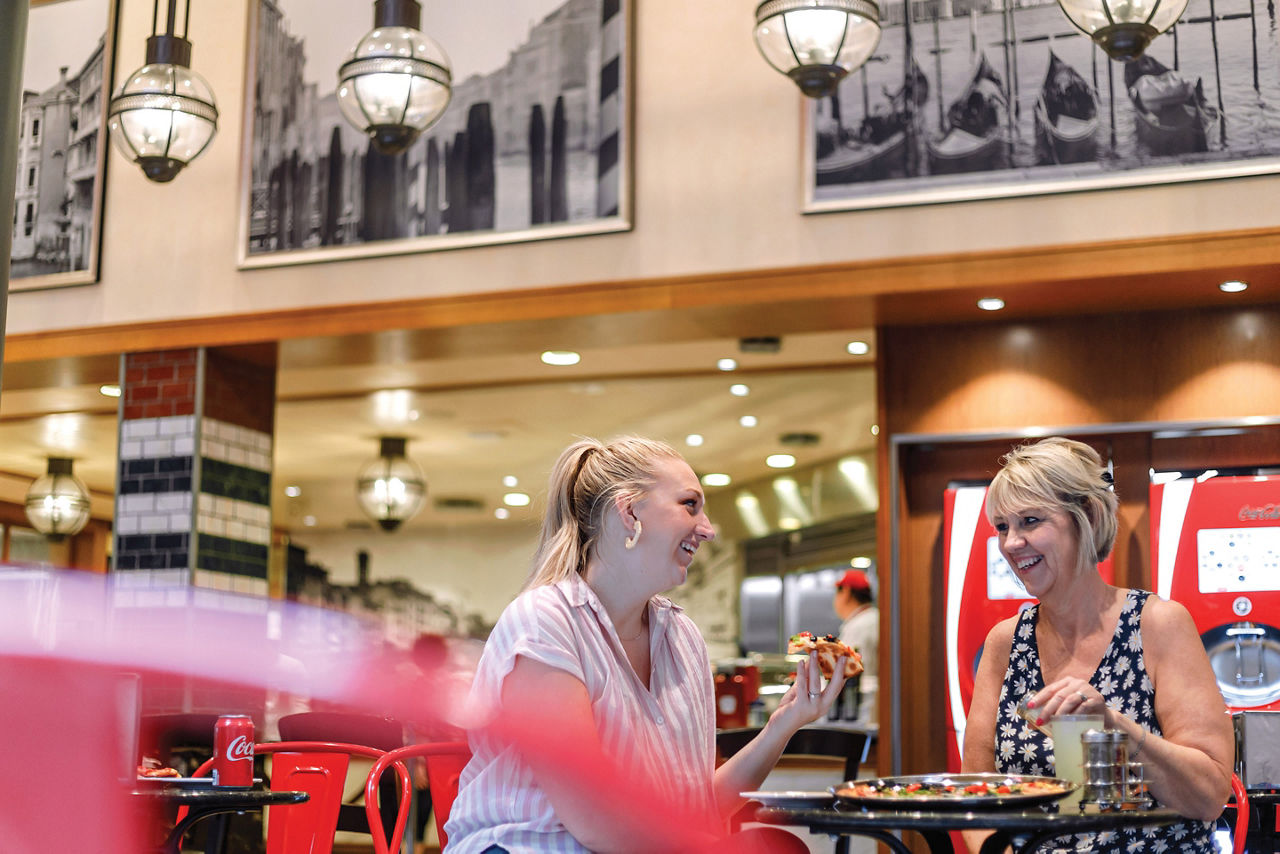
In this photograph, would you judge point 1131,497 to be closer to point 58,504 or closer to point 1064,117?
point 1064,117

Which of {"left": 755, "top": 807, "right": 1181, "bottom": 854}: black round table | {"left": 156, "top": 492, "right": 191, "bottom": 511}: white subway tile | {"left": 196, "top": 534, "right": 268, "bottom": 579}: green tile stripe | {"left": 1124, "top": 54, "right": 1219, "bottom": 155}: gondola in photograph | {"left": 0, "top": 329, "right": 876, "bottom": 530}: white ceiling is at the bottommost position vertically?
{"left": 755, "top": 807, "right": 1181, "bottom": 854}: black round table

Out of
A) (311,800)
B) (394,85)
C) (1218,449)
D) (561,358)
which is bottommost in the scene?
(311,800)

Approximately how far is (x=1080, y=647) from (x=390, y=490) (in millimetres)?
7008

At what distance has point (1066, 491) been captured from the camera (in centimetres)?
241

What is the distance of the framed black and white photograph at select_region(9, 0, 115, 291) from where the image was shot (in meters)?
6.36

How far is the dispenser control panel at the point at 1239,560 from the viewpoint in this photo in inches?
187

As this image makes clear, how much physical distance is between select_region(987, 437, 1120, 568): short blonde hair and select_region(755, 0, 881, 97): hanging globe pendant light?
Answer: 1714 mm

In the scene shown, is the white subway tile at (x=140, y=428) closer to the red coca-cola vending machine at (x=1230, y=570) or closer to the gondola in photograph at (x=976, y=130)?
the gondola in photograph at (x=976, y=130)

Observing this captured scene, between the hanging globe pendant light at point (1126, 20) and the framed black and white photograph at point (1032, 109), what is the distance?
1295mm

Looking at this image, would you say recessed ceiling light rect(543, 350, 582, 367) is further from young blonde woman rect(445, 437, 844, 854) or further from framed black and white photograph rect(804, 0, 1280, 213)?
young blonde woman rect(445, 437, 844, 854)

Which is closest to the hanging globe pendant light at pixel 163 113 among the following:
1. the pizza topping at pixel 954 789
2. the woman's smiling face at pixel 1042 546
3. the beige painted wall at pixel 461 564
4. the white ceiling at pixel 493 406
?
the white ceiling at pixel 493 406

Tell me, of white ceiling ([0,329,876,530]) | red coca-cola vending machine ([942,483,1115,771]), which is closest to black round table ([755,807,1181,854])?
red coca-cola vending machine ([942,483,1115,771])

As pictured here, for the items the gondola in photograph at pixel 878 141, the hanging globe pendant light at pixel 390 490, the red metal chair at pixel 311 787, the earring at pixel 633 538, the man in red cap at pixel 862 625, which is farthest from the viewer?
the hanging globe pendant light at pixel 390 490

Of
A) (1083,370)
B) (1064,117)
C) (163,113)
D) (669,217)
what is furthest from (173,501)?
(1064,117)
